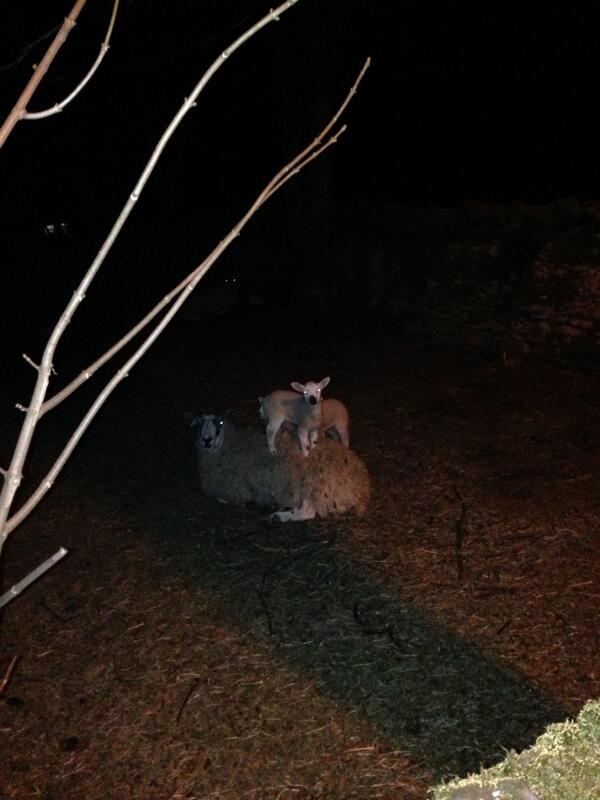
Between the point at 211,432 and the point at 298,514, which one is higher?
the point at 211,432

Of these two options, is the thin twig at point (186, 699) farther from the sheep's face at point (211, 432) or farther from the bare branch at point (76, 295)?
the bare branch at point (76, 295)

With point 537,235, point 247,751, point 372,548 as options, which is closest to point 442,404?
point 537,235

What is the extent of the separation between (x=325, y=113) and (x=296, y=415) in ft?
21.2

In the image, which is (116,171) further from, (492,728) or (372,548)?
(492,728)

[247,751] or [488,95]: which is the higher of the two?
[488,95]

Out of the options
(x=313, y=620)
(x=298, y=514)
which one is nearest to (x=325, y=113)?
(x=298, y=514)

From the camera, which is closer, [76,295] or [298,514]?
[76,295]

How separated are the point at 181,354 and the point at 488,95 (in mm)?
8987

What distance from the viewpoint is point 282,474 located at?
537 centimetres

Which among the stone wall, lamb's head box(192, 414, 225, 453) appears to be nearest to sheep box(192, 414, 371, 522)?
lamb's head box(192, 414, 225, 453)

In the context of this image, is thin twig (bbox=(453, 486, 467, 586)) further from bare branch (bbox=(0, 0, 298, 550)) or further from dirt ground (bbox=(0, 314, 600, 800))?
bare branch (bbox=(0, 0, 298, 550))

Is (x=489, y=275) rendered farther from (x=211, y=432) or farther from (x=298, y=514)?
(x=298, y=514)

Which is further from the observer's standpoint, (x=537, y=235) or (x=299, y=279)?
(x=299, y=279)

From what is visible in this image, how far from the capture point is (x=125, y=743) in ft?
11.4
